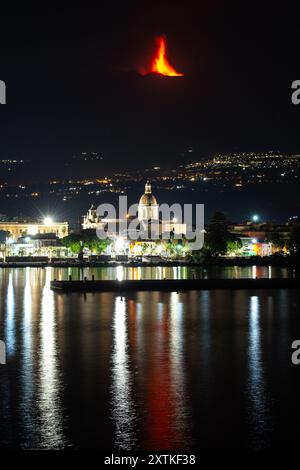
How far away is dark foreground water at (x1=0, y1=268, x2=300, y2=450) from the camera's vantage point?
1061 centimetres

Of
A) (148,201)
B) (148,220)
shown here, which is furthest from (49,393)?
(148,201)

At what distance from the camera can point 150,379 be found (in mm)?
13477

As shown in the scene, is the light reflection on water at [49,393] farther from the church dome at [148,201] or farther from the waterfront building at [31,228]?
the church dome at [148,201]

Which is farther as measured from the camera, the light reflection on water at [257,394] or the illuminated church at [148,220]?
the illuminated church at [148,220]

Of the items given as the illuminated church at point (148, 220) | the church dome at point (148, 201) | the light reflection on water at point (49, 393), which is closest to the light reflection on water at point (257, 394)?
the light reflection on water at point (49, 393)

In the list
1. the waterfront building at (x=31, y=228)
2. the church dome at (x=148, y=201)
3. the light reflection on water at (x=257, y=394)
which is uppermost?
the church dome at (x=148, y=201)

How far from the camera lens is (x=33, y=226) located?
106250mm

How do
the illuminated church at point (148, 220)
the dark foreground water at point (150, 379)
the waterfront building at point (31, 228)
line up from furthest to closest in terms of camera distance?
the waterfront building at point (31, 228)
the illuminated church at point (148, 220)
the dark foreground water at point (150, 379)

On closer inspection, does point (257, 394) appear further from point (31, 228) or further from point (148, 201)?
point (148, 201)

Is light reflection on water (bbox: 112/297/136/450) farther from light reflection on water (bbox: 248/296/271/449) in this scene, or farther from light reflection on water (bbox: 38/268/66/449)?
light reflection on water (bbox: 248/296/271/449)

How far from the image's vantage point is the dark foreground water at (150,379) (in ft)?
34.8

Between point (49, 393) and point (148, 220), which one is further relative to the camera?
point (148, 220)

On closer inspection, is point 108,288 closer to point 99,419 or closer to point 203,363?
point 203,363
